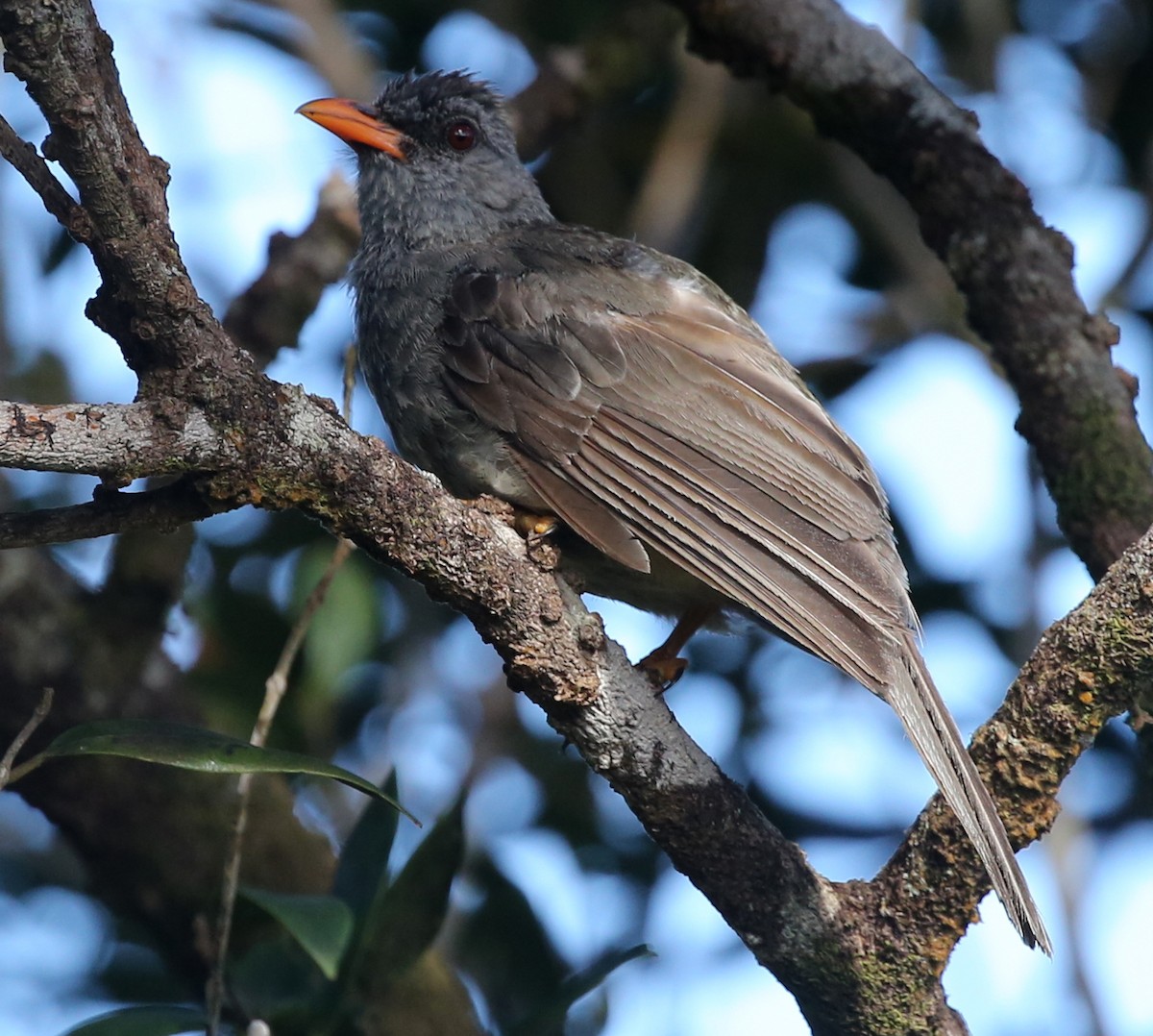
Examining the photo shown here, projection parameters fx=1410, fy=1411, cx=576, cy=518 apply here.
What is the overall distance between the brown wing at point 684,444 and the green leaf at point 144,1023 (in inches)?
57.7

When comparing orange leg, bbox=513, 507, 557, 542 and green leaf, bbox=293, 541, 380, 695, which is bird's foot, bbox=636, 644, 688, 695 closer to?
orange leg, bbox=513, 507, 557, 542

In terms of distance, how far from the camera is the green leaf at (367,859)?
3590 millimetres

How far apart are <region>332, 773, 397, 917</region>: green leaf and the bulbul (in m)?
0.82

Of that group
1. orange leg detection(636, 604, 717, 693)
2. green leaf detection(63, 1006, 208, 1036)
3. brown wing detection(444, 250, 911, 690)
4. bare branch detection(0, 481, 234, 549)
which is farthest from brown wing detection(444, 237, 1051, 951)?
green leaf detection(63, 1006, 208, 1036)

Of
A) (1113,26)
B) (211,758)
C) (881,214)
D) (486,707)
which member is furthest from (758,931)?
(1113,26)

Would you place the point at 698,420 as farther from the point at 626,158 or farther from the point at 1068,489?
the point at 626,158

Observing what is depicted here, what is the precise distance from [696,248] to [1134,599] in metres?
3.70

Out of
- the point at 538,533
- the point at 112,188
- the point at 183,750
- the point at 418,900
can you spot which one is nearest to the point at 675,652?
the point at 538,533

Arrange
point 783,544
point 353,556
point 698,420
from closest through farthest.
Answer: point 783,544 < point 698,420 < point 353,556

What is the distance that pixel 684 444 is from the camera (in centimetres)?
392

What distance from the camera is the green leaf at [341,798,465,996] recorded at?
12.0 ft

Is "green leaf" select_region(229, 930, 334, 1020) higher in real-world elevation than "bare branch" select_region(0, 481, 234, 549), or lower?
lower

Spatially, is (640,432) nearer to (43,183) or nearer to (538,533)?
(538,533)

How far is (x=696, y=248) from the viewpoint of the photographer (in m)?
6.27
